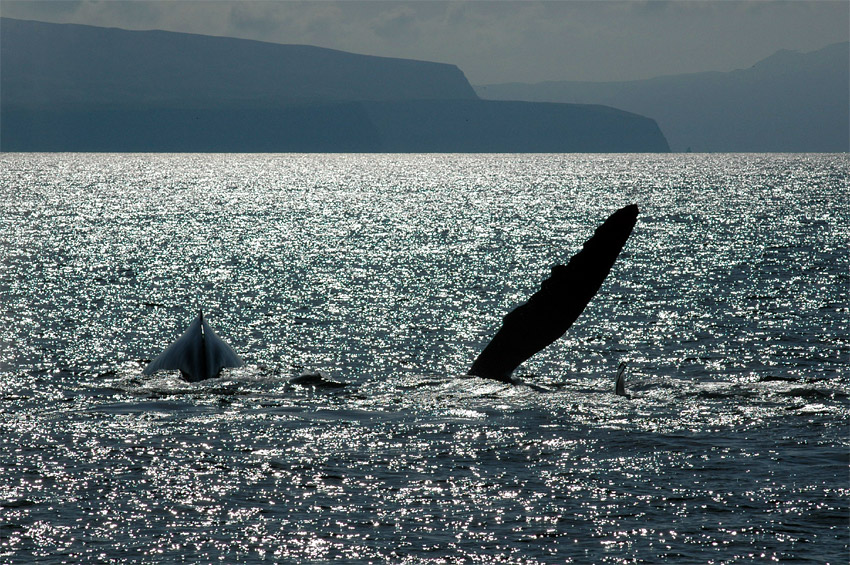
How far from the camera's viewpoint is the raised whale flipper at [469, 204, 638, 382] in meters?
20.9

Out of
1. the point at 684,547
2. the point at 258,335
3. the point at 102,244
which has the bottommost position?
the point at 684,547

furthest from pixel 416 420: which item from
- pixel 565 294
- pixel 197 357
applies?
pixel 197 357

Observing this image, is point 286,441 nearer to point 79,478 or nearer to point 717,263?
point 79,478

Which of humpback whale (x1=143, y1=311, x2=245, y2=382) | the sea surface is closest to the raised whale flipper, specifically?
the sea surface

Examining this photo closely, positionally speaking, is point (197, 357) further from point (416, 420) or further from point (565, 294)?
point (565, 294)

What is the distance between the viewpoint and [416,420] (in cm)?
2364

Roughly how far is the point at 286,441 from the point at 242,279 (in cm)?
3557

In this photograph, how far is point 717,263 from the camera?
2515 inches

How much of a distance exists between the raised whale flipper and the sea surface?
6.73ft

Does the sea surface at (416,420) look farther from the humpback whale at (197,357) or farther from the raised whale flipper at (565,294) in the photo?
the raised whale flipper at (565,294)

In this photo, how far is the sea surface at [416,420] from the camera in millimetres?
16031

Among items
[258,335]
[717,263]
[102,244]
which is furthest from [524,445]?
[102,244]

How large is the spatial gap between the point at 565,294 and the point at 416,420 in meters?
4.86

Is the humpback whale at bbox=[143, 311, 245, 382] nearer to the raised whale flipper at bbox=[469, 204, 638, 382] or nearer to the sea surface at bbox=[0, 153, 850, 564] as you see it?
the sea surface at bbox=[0, 153, 850, 564]
